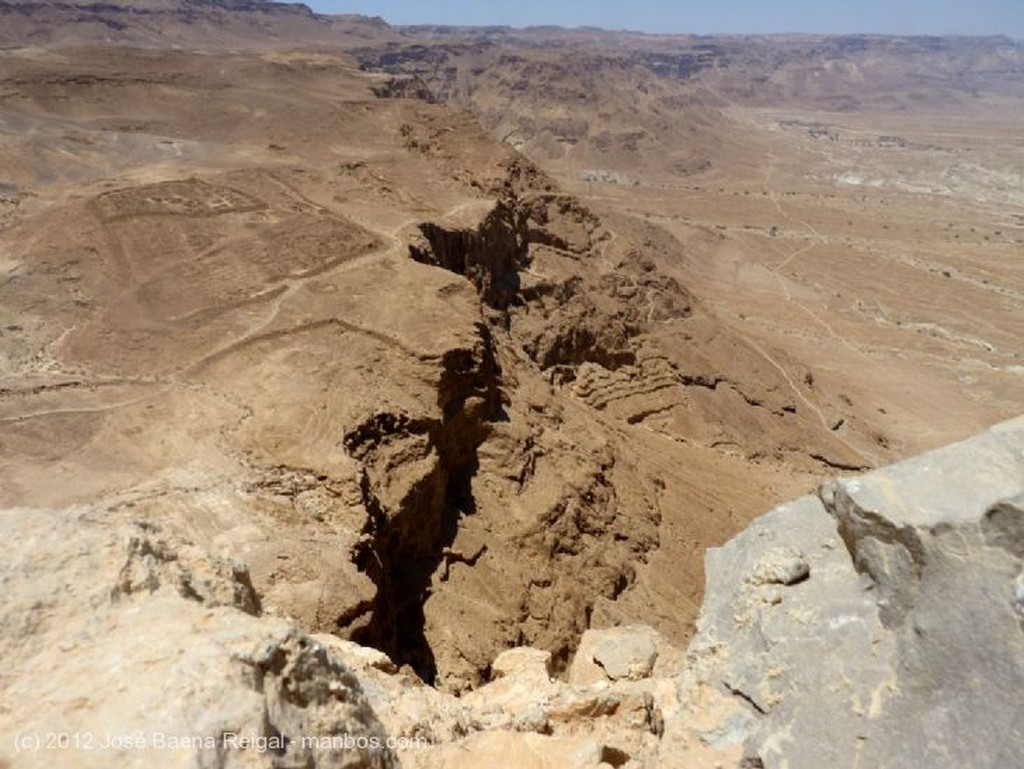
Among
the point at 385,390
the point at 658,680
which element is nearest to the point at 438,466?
the point at 385,390

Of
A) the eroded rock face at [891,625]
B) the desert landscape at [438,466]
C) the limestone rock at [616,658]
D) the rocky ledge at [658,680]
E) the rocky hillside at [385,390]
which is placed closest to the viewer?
the rocky ledge at [658,680]

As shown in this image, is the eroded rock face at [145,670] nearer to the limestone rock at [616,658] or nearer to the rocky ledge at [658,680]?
the rocky ledge at [658,680]

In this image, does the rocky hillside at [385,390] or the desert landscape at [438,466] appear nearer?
the desert landscape at [438,466]

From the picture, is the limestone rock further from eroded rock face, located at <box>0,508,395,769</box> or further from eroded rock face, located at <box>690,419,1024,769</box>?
eroded rock face, located at <box>0,508,395,769</box>

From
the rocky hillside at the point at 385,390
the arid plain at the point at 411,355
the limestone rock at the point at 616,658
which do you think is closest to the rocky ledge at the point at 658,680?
the limestone rock at the point at 616,658

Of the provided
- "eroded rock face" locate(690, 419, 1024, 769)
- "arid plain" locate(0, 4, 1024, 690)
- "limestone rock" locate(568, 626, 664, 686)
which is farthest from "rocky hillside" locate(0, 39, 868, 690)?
"eroded rock face" locate(690, 419, 1024, 769)

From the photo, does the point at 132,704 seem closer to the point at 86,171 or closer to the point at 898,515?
the point at 898,515

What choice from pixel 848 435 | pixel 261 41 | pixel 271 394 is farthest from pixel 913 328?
pixel 261 41
